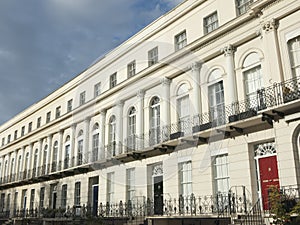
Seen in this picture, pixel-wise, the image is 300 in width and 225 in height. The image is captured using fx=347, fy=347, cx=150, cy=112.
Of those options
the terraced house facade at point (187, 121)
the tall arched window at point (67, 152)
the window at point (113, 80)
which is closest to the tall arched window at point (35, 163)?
the terraced house facade at point (187, 121)

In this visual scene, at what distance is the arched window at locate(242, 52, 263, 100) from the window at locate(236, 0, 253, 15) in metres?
2.33

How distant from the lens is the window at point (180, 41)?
19.9 m

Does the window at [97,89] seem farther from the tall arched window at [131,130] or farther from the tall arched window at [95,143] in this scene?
the tall arched window at [131,130]

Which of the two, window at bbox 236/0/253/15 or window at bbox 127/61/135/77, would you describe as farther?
window at bbox 127/61/135/77

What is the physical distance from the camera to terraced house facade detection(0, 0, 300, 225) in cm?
1419

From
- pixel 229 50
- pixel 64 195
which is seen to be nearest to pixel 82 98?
pixel 64 195

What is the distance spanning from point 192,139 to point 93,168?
10.1m

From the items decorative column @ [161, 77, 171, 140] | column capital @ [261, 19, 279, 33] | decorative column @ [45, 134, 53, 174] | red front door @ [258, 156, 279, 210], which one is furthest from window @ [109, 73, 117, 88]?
red front door @ [258, 156, 279, 210]

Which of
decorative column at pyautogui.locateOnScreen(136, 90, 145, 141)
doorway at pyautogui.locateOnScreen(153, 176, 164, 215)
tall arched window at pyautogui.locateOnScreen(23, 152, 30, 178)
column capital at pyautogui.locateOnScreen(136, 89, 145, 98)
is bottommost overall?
doorway at pyautogui.locateOnScreen(153, 176, 164, 215)

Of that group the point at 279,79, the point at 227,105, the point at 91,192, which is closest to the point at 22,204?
the point at 91,192

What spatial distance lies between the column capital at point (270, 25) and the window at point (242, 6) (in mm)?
2061

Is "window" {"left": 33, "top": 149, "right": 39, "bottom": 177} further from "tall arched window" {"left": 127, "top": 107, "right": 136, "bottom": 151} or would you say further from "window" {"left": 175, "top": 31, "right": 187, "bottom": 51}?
"window" {"left": 175, "top": 31, "right": 187, "bottom": 51}

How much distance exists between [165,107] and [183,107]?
4.04ft

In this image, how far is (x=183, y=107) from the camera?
63.2ft
